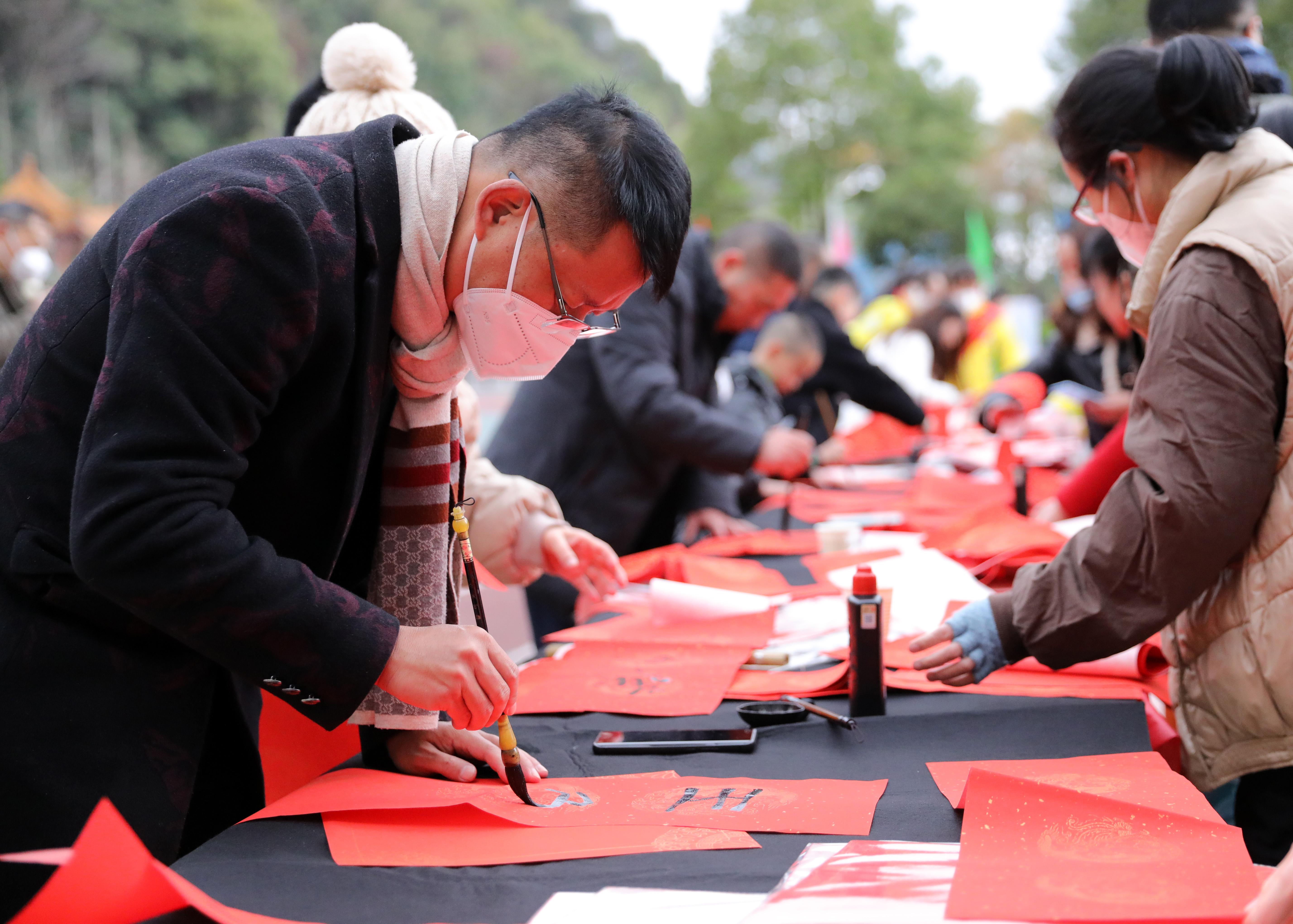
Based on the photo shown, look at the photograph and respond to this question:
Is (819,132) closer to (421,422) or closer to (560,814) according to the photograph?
(421,422)

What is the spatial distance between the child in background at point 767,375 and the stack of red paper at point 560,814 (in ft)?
7.76

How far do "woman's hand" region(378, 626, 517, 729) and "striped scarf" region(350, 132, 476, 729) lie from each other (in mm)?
99

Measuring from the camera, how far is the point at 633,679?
1614 mm

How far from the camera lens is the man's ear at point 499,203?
3.47 ft

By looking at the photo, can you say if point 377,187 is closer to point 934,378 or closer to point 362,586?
point 362,586

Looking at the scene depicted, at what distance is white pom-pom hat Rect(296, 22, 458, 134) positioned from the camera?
1.52 meters

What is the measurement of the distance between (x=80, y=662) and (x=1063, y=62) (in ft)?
75.5

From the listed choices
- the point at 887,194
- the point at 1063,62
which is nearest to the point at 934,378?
the point at 1063,62

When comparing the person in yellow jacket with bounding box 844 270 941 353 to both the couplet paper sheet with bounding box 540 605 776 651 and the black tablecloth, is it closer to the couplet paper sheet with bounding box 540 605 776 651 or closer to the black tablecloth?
the couplet paper sheet with bounding box 540 605 776 651

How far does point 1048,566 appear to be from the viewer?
142 centimetres

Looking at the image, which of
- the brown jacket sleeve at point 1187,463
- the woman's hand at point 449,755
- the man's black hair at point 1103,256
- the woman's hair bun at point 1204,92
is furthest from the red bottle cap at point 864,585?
the man's black hair at point 1103,256

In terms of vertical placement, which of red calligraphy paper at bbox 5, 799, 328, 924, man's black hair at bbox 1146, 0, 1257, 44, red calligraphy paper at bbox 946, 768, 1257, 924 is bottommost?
red calligraphy paper at bbox 946, 768, 1257, 924

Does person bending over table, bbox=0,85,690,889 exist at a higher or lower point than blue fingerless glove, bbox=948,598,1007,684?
higher

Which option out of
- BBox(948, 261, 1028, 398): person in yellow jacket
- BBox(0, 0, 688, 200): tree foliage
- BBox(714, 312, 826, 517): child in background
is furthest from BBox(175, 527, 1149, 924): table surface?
BBox(0, 0, 688, 200): tree foliage
